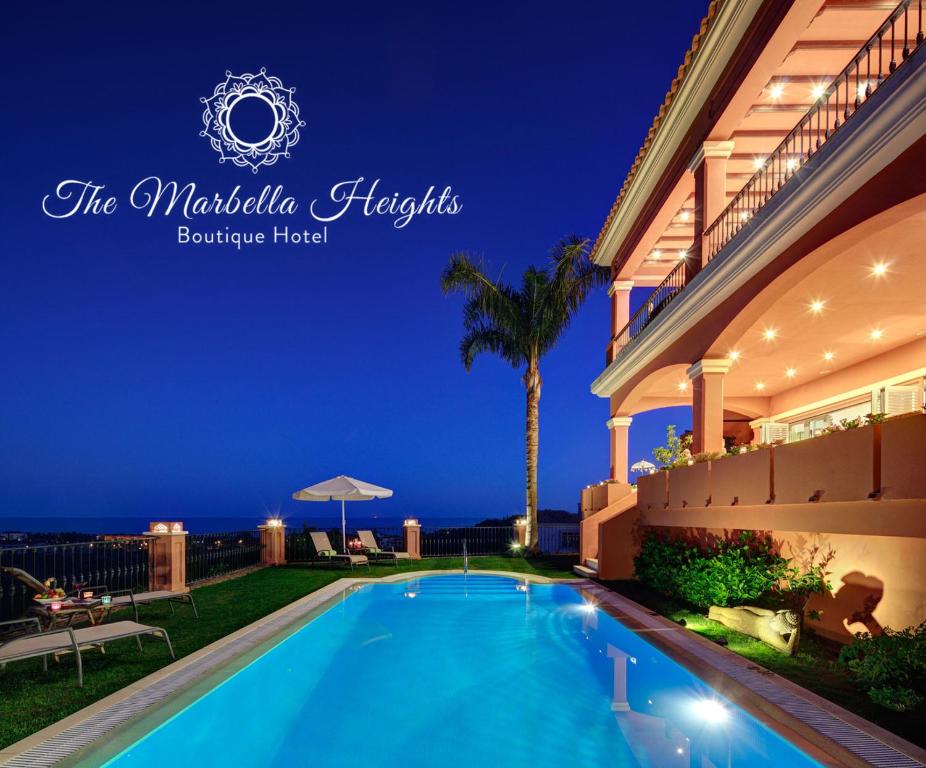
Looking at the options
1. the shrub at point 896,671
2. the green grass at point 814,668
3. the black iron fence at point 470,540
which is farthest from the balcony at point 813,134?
the black iron fence at point 470,540

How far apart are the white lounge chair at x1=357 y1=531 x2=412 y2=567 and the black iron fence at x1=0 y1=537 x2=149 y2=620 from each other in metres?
6.43

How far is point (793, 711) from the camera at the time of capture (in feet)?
16.6

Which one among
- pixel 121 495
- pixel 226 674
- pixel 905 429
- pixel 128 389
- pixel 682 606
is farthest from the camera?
pixel 121 495

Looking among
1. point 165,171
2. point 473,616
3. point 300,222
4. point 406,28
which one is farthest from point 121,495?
point 473,616

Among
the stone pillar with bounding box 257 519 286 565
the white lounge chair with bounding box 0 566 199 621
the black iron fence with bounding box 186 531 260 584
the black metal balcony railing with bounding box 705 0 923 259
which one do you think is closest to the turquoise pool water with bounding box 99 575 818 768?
the white lounge chair with bounding box 0 566 199 621

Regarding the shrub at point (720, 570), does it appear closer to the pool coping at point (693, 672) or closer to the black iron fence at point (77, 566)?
the pool coping at point (693, 672)

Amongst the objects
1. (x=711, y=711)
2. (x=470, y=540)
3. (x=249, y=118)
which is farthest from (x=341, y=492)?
(x=711, y=711)

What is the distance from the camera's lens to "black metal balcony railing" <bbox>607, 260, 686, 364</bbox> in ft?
43.2

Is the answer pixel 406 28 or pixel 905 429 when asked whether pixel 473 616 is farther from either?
pixel 406 28

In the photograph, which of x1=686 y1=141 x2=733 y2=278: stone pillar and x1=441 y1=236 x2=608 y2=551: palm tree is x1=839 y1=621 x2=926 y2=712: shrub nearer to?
x1=686 y1=141 x2=733 y2=278: stone pillar

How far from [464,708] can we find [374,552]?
38.9 feet

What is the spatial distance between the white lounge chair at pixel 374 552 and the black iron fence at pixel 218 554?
3.00m

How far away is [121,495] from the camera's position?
95.8 metres

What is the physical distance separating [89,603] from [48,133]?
70.6 ft
